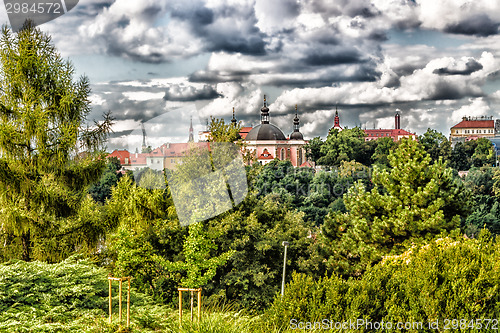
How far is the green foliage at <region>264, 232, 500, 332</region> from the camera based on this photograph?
424 cm

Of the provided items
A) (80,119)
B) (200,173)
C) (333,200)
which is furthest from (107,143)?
(333,200)

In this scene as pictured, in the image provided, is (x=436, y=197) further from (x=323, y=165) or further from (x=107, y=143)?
(x=323, y=165)

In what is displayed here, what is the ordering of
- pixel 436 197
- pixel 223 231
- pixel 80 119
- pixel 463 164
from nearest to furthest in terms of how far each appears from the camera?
pixel 80 119 → pixel 223 231 → pixel 436 197 → pixel 463 164

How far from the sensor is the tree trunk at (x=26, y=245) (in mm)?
9781

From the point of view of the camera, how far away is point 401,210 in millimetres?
14672

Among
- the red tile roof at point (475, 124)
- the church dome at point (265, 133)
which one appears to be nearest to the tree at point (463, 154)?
the red tile roof at point (475, 124)

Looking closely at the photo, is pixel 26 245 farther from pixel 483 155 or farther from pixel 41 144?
pixel 483 155

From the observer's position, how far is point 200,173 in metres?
12.0

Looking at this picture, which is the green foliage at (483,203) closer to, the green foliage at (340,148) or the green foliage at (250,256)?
the green foliage at (340,148)

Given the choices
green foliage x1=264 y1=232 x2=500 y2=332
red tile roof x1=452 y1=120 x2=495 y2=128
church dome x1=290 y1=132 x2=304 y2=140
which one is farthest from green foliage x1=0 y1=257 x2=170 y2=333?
red tile roof x1=452 y1=120 x2=495 y2=128

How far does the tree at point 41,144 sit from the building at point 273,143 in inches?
2542

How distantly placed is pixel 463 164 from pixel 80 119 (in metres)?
63.0

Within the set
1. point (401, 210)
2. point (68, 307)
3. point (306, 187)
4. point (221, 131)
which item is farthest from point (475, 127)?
point (68, 307)

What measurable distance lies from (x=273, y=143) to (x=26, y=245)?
6789 cm
